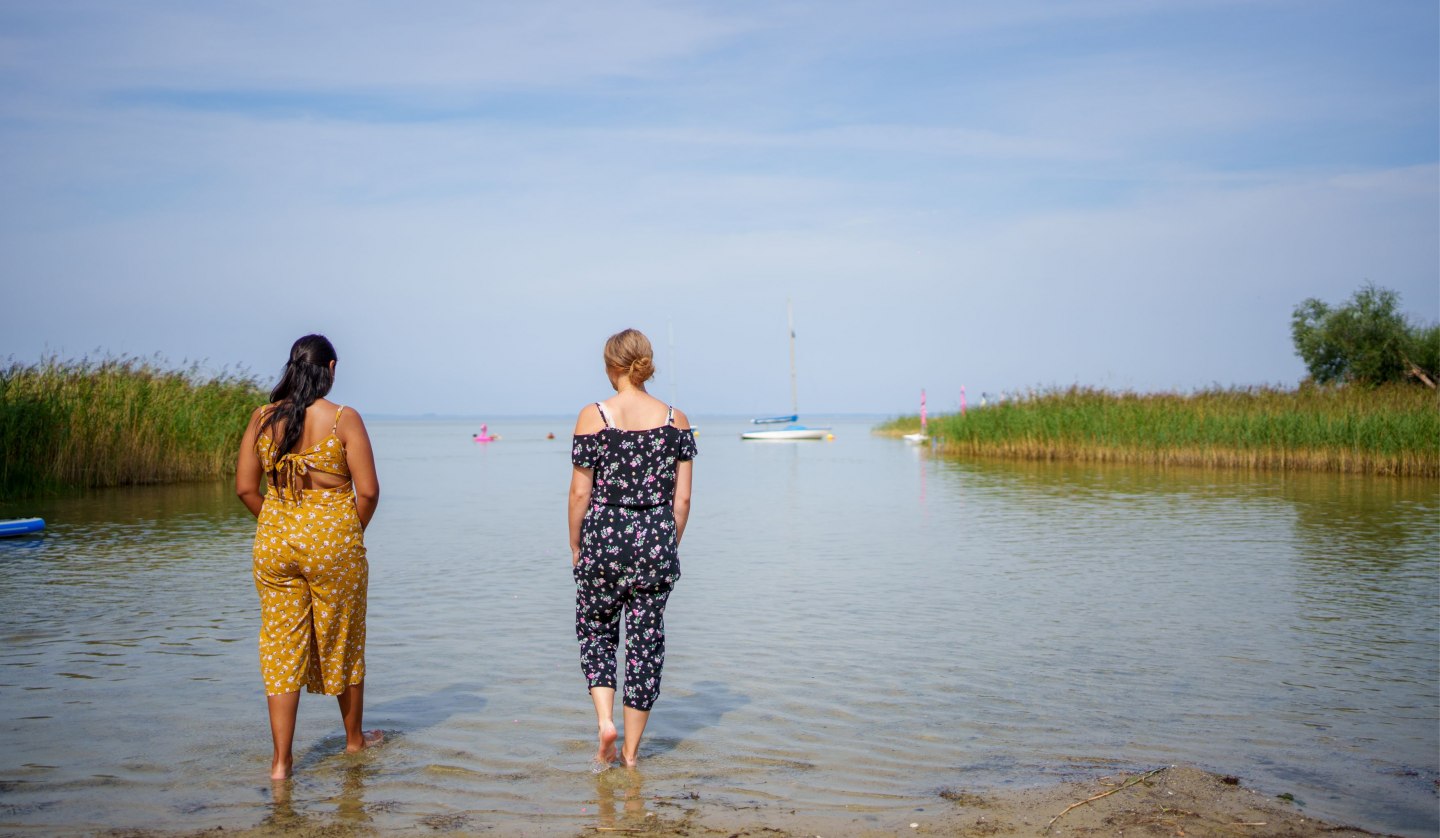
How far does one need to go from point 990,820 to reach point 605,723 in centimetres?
172

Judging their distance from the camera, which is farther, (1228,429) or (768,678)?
(1228,429)

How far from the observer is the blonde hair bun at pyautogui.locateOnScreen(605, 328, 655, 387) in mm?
5168

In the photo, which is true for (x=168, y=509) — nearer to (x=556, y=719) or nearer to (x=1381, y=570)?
(x=556, y=719)

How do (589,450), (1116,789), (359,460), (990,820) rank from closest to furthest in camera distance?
1. (990,820)
2. (1116,789)
3. (359,460)
4. (589,450)

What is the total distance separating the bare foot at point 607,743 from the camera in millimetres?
5242

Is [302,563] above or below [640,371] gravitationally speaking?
below

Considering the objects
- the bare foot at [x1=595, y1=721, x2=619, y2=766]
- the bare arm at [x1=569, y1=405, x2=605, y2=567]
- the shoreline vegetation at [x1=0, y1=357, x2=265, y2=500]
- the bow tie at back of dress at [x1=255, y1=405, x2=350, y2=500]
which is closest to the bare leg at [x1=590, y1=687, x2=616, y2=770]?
the bare foot at [x1=595, y1=721, x2=619, y2=766]

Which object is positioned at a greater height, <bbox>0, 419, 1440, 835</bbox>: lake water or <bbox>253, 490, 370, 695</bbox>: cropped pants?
<bbox>253, 490, 370, 695</bbox>: cropped pants

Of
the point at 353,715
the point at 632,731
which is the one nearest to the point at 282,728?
the point at 353,715

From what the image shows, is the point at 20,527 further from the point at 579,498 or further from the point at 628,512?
the point at 628,512

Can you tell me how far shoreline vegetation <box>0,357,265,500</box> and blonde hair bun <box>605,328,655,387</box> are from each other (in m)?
17.9

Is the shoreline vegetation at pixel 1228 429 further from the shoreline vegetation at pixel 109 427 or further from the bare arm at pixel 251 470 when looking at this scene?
the bare arm at pixel 251 470

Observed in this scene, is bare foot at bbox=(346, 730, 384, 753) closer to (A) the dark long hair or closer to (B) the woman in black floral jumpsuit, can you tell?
(B) the woman in black floral jumpsuit

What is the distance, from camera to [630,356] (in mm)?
5168
